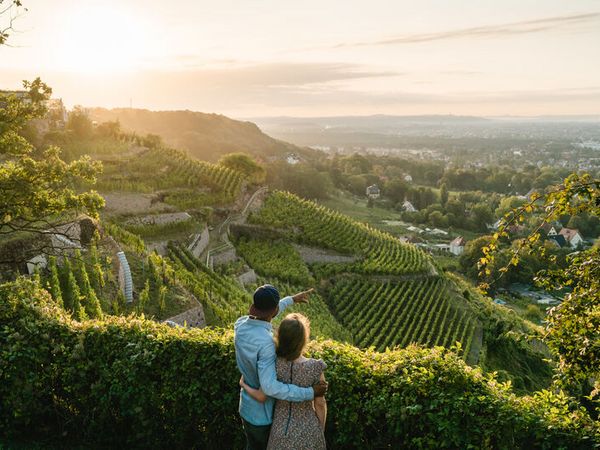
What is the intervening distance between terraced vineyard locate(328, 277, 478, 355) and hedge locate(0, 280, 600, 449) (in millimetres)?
18625

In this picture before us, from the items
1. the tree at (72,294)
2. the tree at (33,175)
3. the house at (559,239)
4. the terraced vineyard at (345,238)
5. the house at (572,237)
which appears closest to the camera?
the tree at (33,175)

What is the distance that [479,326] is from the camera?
28.6 m

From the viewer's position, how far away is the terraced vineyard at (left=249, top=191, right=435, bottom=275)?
1282 inches

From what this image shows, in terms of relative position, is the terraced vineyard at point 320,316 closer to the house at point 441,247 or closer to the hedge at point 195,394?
the hedge at point 195,394

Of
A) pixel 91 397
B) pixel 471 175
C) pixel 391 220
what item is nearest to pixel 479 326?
pixel 91 397

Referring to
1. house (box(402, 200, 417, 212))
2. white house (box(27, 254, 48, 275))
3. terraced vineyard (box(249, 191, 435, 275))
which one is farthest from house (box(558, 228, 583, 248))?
white house (box(27, 254, 48, 275))

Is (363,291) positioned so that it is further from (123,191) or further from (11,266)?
(11,266)

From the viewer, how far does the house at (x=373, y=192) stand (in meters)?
99.3

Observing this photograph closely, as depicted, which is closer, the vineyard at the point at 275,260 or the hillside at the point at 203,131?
the vineyard at the point at 275,260

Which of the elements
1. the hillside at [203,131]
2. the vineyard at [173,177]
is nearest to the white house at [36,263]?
the vineyard at [173,177]

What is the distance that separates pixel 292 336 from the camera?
13.5ft

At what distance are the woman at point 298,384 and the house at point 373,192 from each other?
95211mm

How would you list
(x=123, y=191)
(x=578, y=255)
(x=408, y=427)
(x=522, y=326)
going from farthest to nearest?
1. (x=522, y=326)
2. (x=123, y=191)
3. (x=578, y=255)
4. (x=408, y=427)

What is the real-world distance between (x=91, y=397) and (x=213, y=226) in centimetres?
2602
